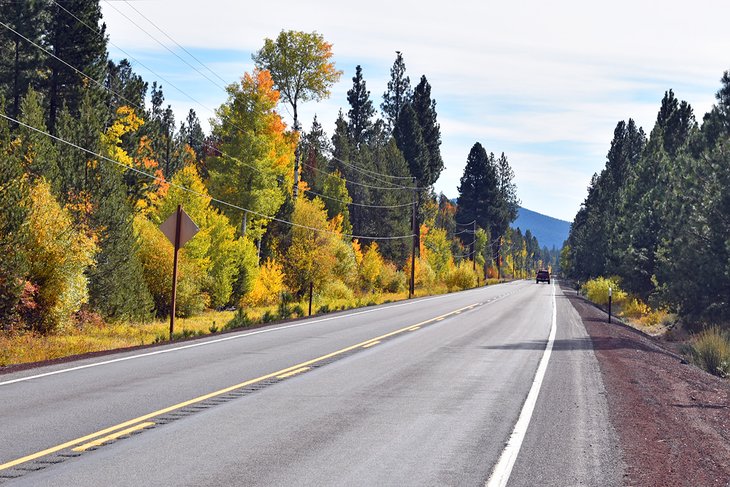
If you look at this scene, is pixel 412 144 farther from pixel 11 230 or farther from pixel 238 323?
pixel 11 230

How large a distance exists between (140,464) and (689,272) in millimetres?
28912

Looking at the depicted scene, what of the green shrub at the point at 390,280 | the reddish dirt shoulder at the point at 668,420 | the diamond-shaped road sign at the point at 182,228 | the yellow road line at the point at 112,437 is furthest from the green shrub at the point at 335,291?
the yellow road line at the point at 112,437

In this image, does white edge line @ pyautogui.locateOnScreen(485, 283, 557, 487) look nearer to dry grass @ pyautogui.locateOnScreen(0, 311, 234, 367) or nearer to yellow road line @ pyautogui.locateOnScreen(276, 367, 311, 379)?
yellow road line @ pyautogui.locateOnScreen(276, 367, 311, 379)

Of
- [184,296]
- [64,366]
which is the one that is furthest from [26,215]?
[184,296]

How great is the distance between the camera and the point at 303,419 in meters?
9.23

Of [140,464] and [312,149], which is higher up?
[312,149]

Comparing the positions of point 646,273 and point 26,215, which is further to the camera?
point 646,273

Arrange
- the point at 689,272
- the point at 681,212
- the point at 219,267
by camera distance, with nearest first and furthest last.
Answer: the point at 689,272
the point at 681,212
the point at 219,267

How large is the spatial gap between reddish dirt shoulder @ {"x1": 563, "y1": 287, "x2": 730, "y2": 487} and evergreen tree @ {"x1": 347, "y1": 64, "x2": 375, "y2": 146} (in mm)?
73876

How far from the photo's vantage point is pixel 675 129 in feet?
185

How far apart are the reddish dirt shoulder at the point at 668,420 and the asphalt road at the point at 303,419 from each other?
27 cm

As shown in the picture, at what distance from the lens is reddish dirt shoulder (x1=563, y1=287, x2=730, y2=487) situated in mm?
7305

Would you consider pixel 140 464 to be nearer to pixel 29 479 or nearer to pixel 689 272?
pixel 29 479

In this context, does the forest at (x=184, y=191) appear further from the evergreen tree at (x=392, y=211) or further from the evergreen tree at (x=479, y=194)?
the evergreen tree at (x=479, y=194)
